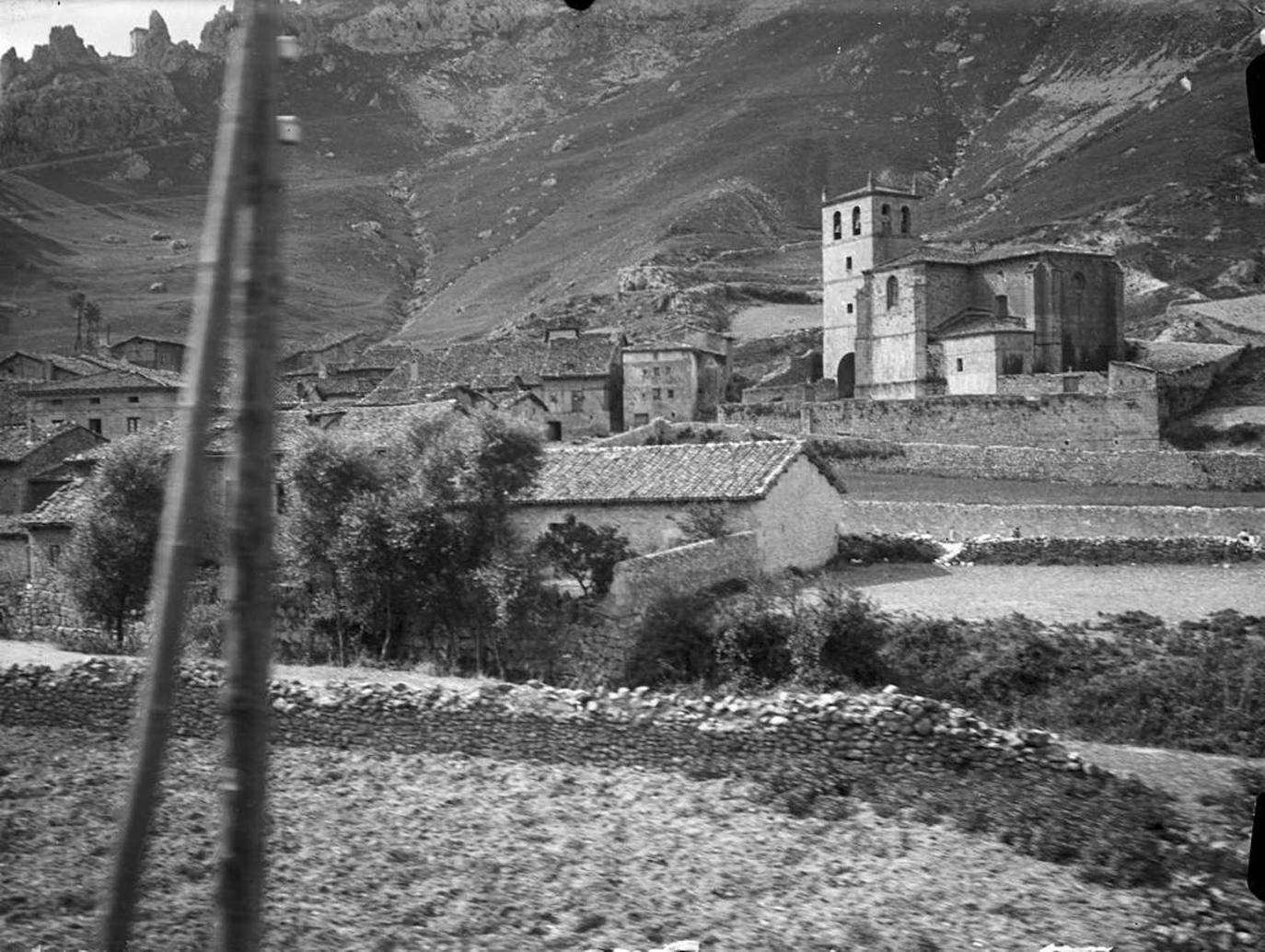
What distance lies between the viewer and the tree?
15.6 m

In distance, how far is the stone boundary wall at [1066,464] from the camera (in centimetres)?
2919

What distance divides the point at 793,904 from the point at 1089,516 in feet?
60.1

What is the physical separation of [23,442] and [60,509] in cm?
570

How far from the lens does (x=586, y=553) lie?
19.7 metres

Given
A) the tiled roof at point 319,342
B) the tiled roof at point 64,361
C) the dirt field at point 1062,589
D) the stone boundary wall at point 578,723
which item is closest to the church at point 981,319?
the dirt field at point 1062,589

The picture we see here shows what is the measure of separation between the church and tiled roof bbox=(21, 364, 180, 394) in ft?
91.8

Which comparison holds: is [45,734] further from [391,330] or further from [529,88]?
[529,88]

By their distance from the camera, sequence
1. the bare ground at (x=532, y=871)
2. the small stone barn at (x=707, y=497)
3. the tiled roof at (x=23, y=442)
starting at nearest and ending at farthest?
the bare ground at (x=532, y=871), the small stone barn at (x=707, y=497), the tiled roof at (x=23, y=442)

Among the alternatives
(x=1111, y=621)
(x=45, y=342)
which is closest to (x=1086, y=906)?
(x=1111, y=621)

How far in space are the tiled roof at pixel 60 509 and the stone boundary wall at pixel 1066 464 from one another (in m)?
22.8

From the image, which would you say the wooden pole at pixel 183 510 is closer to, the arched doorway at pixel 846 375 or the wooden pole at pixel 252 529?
the wooden pole at pixel 252 529

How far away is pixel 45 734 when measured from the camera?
34.1 ft

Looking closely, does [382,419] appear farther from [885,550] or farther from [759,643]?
[759,643]

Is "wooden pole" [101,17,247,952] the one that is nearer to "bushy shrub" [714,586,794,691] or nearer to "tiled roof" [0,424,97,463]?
"bushy shrub" [714,586,794,691]
